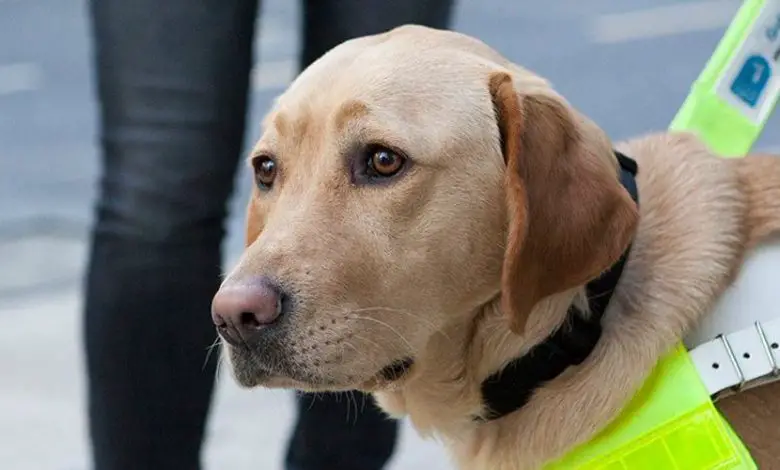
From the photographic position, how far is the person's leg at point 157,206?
261cm

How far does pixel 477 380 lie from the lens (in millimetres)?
2395

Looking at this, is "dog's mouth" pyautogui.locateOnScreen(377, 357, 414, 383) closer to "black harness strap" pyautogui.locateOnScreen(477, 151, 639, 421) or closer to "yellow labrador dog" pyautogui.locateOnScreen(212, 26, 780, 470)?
"yellow labrador dog" pyautogui.locateOnScreen(212, 26, 780, 470)

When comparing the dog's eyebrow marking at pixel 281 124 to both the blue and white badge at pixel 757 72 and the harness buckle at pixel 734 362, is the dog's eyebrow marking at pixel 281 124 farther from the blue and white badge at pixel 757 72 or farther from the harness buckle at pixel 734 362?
the blue and white badge at pixel 757 72

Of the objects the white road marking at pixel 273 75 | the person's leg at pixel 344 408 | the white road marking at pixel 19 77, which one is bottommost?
the white road marking at pixel 19 77

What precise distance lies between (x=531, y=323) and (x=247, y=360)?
20.7 inches

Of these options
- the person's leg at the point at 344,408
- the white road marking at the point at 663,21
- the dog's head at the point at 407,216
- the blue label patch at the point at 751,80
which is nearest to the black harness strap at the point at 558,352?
the dog's head at the point at 407,216

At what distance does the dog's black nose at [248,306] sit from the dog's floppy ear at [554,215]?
1.34 ft

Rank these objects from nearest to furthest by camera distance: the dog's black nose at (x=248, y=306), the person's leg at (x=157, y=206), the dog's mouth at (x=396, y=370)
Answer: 1. the dog's black nose at (x=248, y=306)
2. the dog's mouth at (x=396, y=370)
3. the person's leg at (x=157, y=206)

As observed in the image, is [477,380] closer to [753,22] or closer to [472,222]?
[472,222]

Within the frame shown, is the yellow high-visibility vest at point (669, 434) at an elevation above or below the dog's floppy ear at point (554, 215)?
below

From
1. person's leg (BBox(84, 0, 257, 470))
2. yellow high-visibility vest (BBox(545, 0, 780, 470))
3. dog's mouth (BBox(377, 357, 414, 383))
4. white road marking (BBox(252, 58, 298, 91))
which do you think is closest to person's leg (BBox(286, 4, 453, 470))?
person's leg (BBox(84, 0, 257, 470))

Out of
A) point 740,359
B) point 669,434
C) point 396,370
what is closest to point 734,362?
point 740,359

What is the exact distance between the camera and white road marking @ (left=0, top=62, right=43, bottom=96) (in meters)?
8.20

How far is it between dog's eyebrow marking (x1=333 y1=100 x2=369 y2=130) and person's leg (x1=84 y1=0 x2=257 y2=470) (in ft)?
1.60
